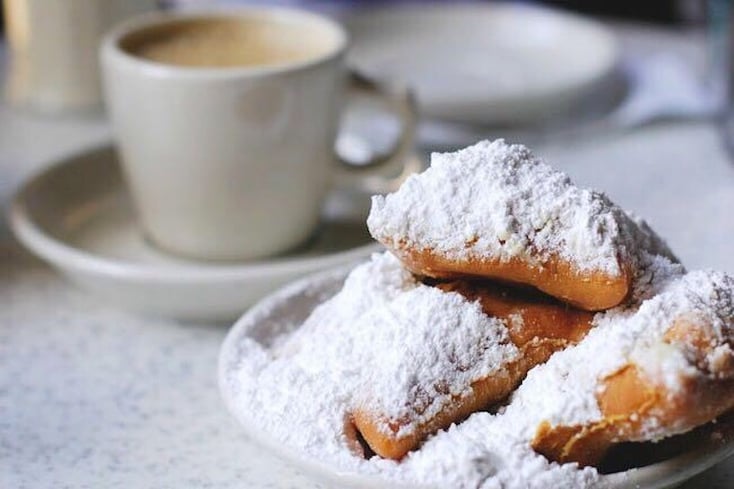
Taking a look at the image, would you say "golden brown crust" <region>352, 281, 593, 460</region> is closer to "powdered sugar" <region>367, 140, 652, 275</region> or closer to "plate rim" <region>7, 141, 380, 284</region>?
"powdered sugar" <region>367, 140, 652, 275</region>

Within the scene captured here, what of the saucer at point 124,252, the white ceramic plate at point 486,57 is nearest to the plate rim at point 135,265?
the saucer at point 124,252

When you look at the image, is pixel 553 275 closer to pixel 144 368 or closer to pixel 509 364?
pixel 509 364

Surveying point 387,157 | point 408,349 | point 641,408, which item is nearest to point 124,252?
point 387,157

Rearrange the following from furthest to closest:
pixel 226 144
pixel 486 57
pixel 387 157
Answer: pixel 486 57
pixel 387 157
pixel 226 144

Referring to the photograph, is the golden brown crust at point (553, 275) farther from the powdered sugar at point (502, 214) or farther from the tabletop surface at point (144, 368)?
the tabletop surface at point (144, 368)

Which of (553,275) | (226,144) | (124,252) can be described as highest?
(553,275)

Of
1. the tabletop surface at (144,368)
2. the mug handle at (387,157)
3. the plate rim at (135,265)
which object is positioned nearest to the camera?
the tabletop surface at (144,368)
